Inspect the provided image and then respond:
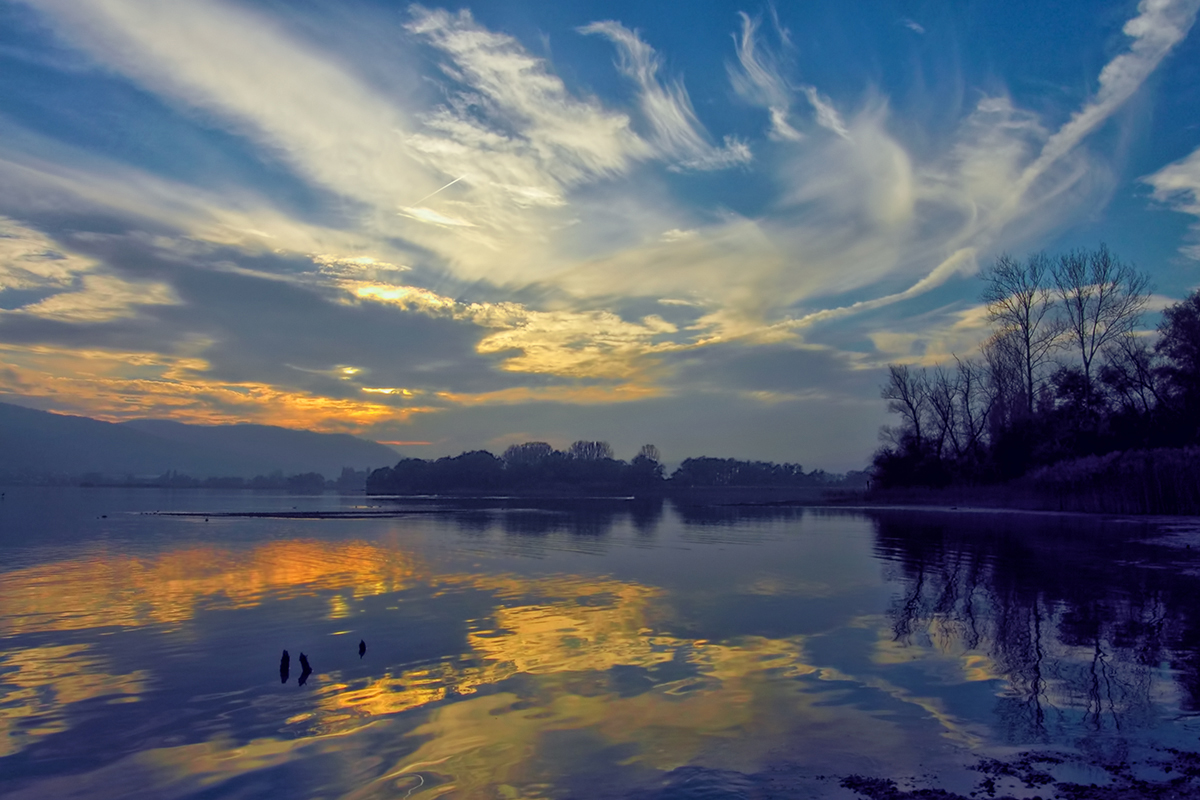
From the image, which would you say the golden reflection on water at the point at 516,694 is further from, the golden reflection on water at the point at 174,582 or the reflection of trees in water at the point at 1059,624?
the reflection of trees in water at the point at 1059,624

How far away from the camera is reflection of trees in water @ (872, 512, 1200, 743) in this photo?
10.1m

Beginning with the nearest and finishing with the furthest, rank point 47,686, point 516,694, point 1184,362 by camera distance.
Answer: point 516,694 < point 47,686 < point 1184,362

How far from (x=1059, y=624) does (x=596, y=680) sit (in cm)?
1024

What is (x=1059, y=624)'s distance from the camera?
611 inches

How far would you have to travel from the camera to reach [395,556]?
1230 inches

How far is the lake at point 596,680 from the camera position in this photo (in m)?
8.15

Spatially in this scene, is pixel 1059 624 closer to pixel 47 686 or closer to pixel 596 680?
pixel 596 680

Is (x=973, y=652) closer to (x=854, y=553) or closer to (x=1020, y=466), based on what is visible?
(x=854, y=553)

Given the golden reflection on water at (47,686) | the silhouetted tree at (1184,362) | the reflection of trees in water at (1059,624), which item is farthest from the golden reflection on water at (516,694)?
the silhouetted tree at (1184,362)

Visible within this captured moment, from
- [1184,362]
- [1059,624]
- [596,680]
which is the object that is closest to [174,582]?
[596,680]

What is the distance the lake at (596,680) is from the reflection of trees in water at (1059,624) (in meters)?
0.09

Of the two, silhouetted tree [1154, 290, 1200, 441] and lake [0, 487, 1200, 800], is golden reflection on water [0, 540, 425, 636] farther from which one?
silhouetted tree [1154, 290, 1200, 441]

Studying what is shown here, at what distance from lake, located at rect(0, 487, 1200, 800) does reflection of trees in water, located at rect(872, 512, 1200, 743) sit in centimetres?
9

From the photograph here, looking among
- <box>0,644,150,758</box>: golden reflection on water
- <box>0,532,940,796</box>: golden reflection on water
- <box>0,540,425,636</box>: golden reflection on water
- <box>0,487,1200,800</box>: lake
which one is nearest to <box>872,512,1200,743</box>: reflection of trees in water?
<box>0,487,1200,800</box>: lake
